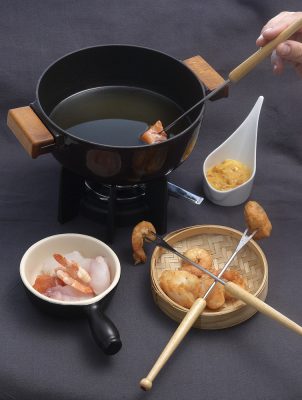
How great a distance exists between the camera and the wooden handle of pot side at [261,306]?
45.9 inches

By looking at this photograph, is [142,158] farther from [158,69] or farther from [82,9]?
[82,9]

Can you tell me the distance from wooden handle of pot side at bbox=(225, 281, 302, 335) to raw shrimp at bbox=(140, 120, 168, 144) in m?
0.33

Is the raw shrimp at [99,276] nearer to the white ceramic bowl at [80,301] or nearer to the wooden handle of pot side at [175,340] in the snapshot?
the white ceramic bowl at [80,301]

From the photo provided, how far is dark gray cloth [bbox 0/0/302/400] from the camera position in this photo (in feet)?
3.92

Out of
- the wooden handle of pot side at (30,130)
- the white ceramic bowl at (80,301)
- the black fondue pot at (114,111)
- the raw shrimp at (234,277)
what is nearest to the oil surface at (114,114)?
the black fondue pot at (114,111)

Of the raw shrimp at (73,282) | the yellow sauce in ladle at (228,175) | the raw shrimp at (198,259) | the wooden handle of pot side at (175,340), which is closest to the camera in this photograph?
the wooden handle of pot side at (175,340)

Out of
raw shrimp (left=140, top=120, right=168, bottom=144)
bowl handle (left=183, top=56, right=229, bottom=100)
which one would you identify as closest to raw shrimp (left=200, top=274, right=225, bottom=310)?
raw shrimp (left=140, top=120, right=168, bottom=144)

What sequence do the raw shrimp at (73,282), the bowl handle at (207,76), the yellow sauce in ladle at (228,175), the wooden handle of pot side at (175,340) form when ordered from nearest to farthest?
the wooden handle of pot side at (175,340) < the raw shrimp at (73,282) < the bowl handle at (207,76) < the yellow sauce in ladle at (228,175)

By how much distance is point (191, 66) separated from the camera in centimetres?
149

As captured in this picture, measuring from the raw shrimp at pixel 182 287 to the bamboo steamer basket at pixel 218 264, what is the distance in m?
0.01

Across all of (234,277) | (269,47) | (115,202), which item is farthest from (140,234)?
(269,47)

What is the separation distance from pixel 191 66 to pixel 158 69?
0.08 m

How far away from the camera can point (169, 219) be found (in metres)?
1.53

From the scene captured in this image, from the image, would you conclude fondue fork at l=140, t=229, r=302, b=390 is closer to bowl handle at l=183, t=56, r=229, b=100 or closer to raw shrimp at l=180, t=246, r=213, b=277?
raw shrimp at l=180, t=246, r=213, b=277
